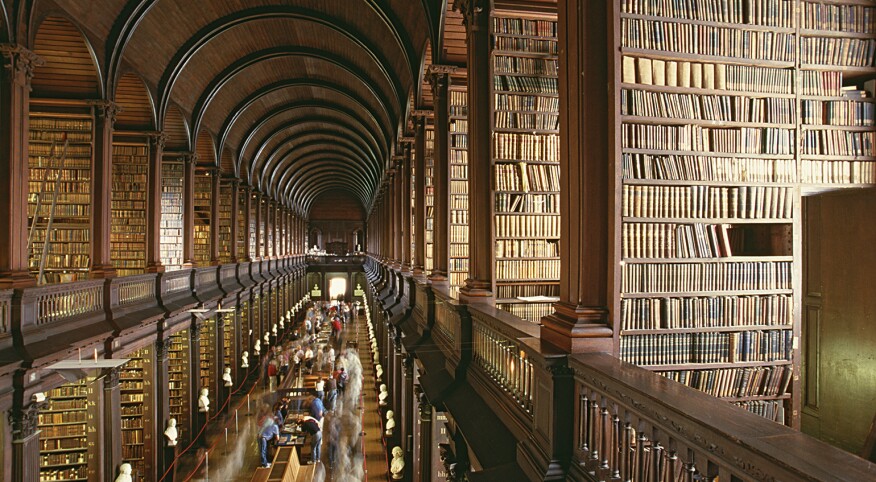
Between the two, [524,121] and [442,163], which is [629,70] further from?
[442,163]

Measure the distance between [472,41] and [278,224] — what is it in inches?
1012

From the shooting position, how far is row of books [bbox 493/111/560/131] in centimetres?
535

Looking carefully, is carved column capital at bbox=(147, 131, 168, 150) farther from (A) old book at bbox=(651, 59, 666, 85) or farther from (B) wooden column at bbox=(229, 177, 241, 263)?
(A) old book at bbox=(651, 59, 666, 85)

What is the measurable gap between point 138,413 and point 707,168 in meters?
10.1

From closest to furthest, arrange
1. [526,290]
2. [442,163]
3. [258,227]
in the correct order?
[526,290] < [442,163] < [258,227]

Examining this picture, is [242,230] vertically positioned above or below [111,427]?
above

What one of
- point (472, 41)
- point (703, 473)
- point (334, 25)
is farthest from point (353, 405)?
point (703, 473)

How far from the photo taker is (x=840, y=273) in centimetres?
432

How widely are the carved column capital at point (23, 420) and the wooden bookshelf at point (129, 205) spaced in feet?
19.3

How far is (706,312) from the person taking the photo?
3.62 meters

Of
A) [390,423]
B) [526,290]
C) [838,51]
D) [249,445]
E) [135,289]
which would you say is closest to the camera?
[838,51]

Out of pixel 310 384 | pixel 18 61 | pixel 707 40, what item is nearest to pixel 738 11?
pixel 707 40

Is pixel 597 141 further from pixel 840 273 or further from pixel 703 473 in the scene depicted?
pixel 840 273

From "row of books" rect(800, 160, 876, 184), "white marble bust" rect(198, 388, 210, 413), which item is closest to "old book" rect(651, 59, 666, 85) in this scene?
"row of books" rect(800, 160, 876, 184)
